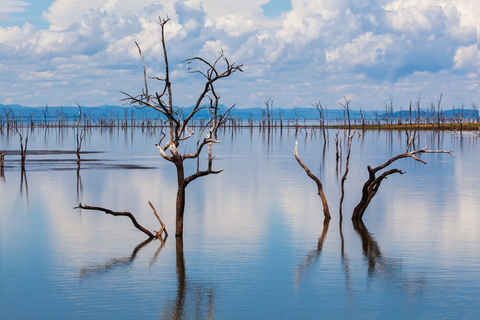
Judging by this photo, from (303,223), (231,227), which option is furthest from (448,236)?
(231,227)

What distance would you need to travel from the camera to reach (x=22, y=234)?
17812 millimetres

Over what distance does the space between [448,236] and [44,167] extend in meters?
27.7

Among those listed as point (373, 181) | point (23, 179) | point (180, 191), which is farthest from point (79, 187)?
point (373, 181)

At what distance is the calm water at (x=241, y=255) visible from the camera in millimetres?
11148

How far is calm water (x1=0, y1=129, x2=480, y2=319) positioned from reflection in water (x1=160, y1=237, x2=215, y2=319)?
4cm

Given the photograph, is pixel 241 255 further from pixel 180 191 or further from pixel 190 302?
pixel 190 302

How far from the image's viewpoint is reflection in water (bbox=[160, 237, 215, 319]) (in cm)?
1066

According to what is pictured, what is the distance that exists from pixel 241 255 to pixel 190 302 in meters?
3.71

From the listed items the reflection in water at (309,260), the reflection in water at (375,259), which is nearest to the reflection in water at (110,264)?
the reflection in water at (309,260)

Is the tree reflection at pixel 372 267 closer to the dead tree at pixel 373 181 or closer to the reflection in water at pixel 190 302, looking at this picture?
the dead tree at pixel 373 181

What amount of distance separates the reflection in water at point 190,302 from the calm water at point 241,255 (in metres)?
0.04

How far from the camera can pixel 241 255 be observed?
1497 cm

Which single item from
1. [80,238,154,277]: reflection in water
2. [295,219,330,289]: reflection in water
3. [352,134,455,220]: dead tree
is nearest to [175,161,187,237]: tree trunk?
[80,238,154,277]: reflection in water

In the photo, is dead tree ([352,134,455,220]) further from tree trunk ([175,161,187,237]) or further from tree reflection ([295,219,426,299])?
tree trunk ([175,161,187,237])
